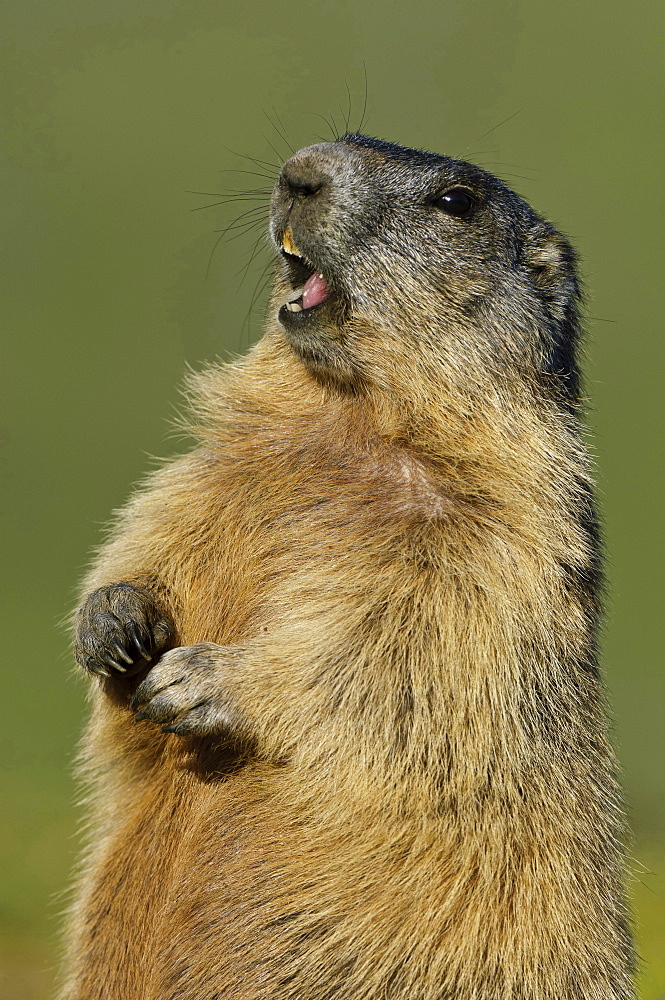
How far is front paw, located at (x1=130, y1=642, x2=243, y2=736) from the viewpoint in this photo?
338 cm

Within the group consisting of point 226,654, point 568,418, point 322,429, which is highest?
point 322,429

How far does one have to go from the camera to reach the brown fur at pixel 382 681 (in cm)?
338

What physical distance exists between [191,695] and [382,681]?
61 cm

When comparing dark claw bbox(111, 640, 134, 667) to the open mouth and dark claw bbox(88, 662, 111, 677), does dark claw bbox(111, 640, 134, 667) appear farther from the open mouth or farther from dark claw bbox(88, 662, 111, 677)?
the open mouth

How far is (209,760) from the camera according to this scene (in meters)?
3.64

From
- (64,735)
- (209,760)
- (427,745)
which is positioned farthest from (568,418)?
(64,735)

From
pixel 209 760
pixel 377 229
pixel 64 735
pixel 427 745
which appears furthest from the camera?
pixel 64 735

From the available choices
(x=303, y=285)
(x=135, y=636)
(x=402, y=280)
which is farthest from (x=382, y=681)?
(x=303, y=285)

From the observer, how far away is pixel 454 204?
4133 mm

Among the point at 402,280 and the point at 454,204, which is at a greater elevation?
the point at 454,204

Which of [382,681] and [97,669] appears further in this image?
[97,669]

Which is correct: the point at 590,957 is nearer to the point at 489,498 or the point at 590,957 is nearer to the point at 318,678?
the point at 318,678

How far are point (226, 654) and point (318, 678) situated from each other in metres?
0.31

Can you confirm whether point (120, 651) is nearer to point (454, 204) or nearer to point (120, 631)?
point (120, 631)
